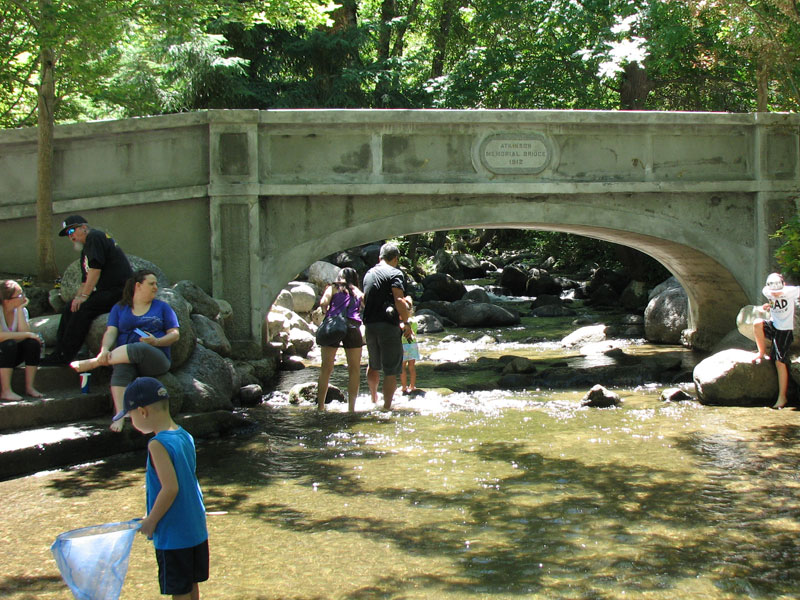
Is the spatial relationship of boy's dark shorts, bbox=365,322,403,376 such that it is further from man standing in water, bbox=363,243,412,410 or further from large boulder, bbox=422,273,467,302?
large boulder, bbox=422,273,467,302

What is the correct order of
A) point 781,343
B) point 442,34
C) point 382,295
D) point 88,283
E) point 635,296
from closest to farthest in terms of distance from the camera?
point 88,283 < point 382,295 < point 781,343 < point 635,296 < point 442,34

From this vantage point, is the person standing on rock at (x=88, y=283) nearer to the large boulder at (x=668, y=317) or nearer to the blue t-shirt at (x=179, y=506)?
the blue t-shirt at (x=179, y=506)

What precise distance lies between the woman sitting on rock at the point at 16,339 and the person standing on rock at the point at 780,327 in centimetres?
768

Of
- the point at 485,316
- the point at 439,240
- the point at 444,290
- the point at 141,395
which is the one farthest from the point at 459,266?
the point at 141,395

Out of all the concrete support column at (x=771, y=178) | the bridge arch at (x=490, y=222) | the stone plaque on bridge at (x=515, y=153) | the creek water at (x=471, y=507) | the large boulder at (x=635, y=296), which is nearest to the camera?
the creek water at (x=471, y=507)

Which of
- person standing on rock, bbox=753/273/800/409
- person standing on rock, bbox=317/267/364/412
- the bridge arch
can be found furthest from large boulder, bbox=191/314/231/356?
person standing on rock, bbox=753/273/800/409

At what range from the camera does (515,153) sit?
1231cm

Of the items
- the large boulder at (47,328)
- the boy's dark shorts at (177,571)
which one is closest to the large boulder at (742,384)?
the large boulder at (47,328)

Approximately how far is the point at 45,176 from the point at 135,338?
4933 mm

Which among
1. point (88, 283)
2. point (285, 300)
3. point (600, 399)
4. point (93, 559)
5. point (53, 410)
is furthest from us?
point (285, 300)

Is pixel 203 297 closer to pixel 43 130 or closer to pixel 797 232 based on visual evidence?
pixel 43 130

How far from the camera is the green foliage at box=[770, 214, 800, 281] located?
36.8 feet

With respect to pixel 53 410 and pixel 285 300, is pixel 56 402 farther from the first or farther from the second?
pixel 285 300

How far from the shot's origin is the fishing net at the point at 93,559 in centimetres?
326
